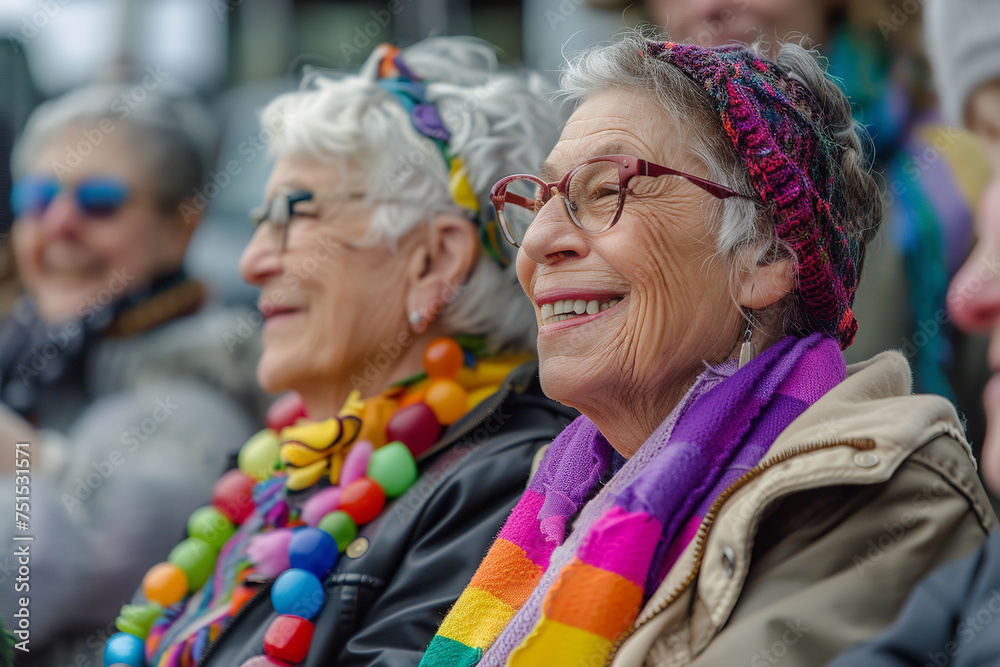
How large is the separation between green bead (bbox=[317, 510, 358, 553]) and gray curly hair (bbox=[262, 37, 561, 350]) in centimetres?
72

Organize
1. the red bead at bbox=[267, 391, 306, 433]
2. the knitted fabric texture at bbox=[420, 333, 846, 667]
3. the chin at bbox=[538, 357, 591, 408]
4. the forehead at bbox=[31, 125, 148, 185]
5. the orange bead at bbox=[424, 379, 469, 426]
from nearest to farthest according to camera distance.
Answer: the knitted fabric texture at bbox=[420, 333, 846, 667], the chin at bbox=[538, 357, 591, 408], the orange bead at bbox=[424, 379, 469, 426], the red bead at bbox=[267, 391, 306, 433], the forehead at bbox=[31, 125, 148, 185]

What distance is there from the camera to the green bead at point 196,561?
9.52ft

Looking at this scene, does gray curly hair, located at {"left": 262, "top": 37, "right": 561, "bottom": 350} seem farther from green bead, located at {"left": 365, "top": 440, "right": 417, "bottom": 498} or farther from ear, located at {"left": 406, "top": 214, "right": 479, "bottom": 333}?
green bead, located at {"left": 365, "top": 440, "right": 417, "bottom": 498}

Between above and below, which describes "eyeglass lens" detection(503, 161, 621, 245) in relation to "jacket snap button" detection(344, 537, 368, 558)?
above

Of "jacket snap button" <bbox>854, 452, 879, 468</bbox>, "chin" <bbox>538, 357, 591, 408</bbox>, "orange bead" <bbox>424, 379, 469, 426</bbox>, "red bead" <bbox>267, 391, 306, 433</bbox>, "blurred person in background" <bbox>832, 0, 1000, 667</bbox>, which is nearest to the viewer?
"blurred person in background" <bbox>832, 0, 1000, 667</bbox>

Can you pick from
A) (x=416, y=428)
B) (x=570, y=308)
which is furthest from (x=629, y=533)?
(x=416, y=428)

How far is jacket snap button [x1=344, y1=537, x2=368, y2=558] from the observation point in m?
2.32

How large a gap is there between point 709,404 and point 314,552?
4.08 ft

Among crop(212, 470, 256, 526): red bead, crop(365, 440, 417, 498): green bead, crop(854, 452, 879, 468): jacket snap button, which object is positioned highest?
crop(854, 452, 879, 468): jacket snap button

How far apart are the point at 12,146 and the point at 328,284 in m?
2.46

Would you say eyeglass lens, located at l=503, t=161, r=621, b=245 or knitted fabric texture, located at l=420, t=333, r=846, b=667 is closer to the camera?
knitted fabric texture, located at l=420, t=333, r=846, b=667

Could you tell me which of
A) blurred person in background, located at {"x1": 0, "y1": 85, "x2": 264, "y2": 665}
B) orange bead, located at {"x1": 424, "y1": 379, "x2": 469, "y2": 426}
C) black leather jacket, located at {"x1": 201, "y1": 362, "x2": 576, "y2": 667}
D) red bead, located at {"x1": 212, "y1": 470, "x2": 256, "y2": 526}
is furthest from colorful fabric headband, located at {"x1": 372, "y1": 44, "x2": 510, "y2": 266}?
blurred person in background, located at {"x1": 0, "y1": 85, "x2": 264, "y2": 665}

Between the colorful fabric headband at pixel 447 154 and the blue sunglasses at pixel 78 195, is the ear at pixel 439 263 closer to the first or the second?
the colorful fabric headband at pixel 447 154

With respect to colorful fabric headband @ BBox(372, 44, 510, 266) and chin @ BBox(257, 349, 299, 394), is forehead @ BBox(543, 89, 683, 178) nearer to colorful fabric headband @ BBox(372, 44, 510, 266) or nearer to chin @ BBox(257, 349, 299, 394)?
colorful fabric headband @ BBox(372, 44, 510, 266)
